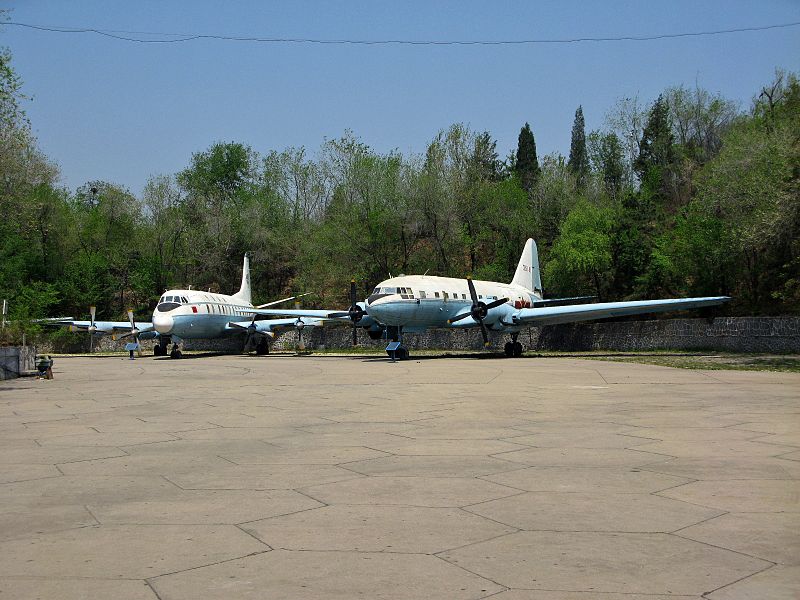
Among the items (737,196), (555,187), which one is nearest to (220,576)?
(737,196)

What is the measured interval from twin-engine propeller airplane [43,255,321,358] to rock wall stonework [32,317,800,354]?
177 inches

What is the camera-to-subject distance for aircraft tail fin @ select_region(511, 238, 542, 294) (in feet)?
146

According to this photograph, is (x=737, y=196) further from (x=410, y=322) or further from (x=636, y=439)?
(x=636, y=439)

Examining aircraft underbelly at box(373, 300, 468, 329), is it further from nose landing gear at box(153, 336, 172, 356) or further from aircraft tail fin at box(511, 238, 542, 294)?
nose landing gear at box(153, 336, 172, 356)

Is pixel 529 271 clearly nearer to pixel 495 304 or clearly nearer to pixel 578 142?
pixel 495 304

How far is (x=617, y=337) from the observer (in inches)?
1635

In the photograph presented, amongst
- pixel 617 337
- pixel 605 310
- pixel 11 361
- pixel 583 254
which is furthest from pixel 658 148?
pixel 11 361

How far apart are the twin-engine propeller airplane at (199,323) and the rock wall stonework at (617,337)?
451 centimetres

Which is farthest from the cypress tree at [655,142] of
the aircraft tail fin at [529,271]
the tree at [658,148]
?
the aircraft tail fin at [529,271]

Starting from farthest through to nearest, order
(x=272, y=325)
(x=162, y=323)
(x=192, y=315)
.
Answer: (x=272, y=325)
(x=192, y=315)
(x=162, y=323)

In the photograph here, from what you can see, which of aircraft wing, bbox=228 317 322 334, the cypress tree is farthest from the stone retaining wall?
the cypress tree

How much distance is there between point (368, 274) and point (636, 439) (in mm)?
50386

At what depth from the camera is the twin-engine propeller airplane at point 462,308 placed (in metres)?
33.7

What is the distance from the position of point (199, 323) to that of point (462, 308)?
17831 millimetres
